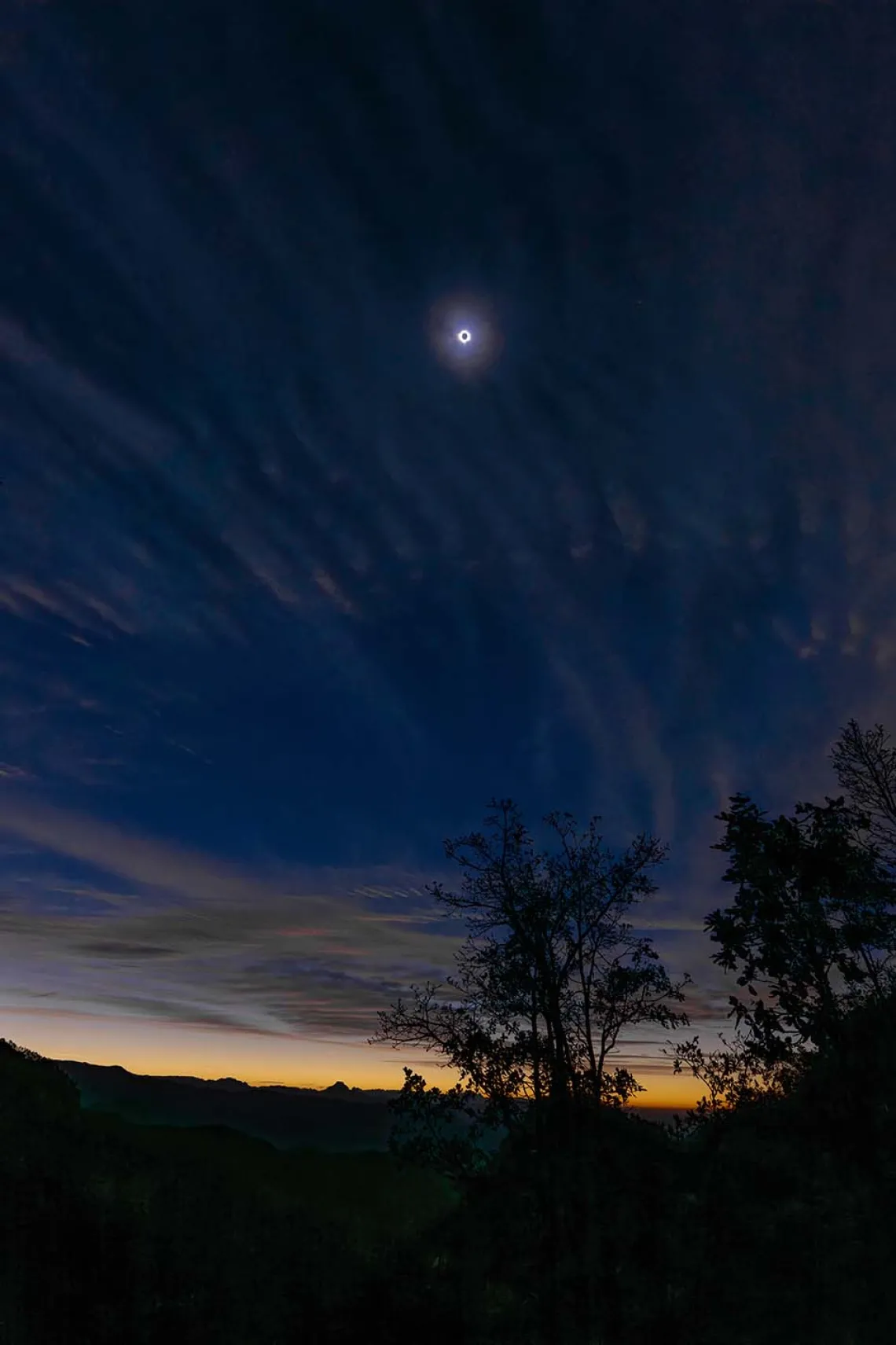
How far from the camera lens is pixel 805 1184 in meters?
28.4

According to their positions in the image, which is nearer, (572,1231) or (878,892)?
(572,1231)

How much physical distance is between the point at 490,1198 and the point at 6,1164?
33464 mm

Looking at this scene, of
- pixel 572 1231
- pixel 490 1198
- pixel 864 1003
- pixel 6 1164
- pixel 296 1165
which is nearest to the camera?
pixel 572 1231

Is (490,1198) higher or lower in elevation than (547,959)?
lower

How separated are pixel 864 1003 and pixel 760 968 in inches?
193

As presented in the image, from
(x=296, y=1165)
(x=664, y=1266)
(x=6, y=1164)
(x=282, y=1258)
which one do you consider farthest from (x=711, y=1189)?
(x=296, y=1165)

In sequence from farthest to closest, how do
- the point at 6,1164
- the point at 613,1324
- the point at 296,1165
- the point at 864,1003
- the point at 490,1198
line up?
the point at 296,1165
the point at 6,1164
the point at 864,1003
the point at 490,1198
the point at 613,1324

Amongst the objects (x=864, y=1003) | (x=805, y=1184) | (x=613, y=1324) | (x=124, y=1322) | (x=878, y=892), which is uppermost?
(x=878, y=892)

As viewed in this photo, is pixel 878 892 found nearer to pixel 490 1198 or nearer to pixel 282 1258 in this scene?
pixel 490 1198

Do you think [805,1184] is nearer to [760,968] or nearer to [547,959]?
[760,968]

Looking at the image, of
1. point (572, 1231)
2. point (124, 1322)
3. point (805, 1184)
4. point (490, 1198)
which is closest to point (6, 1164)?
point (124, 1322)

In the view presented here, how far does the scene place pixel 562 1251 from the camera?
2931cm

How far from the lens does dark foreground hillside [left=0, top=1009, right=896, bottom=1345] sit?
2533 cm

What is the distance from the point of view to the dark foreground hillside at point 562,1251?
997 inches
